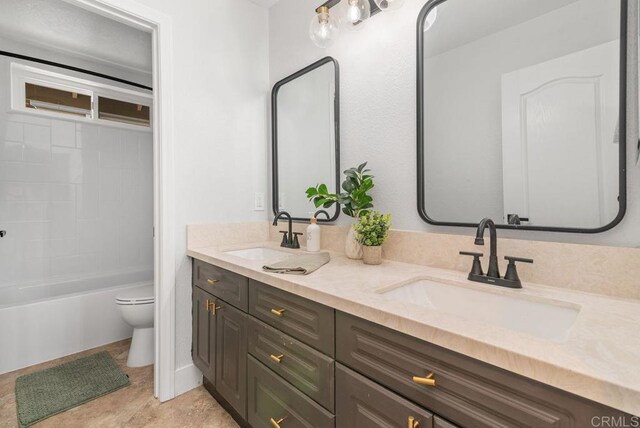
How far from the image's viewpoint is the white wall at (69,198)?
2.41 m

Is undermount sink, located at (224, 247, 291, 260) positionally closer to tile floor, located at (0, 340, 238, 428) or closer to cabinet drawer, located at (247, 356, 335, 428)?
cabinet drawer, located at (247, 356, 335, 428)

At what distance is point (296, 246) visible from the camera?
69.9 inches

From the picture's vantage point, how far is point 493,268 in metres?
0.98

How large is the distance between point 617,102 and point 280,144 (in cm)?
166

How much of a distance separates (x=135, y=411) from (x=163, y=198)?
1.15 m

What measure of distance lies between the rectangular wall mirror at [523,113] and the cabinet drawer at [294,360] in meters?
0.74

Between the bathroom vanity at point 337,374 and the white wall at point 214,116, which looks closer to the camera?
the bathroom vanity at point 337,374

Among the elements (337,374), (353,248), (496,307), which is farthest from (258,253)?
(496,307)

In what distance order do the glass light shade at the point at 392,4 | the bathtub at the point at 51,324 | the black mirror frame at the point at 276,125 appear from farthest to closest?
the bathtub at the point at 51,324 < the black mirror frame at the point at 276,125 < the glass light shade at the point at 392,4

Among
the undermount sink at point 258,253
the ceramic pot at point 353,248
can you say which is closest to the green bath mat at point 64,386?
the undermount sink at point 258,253

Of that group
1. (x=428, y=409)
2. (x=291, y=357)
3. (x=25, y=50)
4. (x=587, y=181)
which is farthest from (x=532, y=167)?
(x=25, y=50)

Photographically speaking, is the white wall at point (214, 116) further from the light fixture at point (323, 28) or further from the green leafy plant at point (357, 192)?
the green leafy plant at point (357, 192)

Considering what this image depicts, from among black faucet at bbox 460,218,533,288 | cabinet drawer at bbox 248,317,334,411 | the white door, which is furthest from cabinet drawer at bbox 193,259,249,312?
the white door

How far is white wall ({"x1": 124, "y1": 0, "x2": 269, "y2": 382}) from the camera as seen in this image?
171 cm
